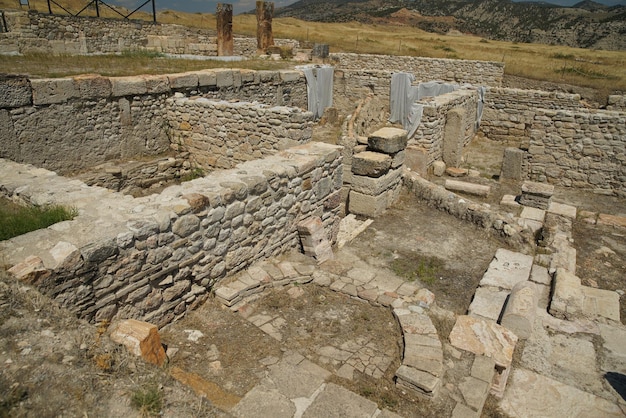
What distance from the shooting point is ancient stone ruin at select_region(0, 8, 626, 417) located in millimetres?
4059

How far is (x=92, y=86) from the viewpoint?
8.39 meters

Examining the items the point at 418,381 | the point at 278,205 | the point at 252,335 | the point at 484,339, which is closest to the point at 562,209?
the point at 484,339

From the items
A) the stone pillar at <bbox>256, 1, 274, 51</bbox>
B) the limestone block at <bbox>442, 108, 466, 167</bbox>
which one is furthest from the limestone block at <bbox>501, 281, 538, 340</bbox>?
the stone pillar at <bbox>256, 1, 274, 51</bbox>

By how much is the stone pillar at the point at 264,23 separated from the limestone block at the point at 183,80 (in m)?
11.1

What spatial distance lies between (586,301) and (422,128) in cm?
649

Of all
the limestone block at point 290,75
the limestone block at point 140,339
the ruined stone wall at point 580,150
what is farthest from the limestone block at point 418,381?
the limestone block at point 290,75

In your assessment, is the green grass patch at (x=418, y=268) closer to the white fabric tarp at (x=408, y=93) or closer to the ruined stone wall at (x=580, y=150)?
A: the ruined stone wall at (x=580, y=150)

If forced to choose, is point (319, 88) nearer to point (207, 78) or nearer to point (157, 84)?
point (207, 78)

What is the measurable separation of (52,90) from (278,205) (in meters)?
5.20

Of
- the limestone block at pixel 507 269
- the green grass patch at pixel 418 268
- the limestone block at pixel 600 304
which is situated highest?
the limestone block at pixel 507 269

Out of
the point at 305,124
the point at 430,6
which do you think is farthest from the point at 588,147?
the point at 430,6

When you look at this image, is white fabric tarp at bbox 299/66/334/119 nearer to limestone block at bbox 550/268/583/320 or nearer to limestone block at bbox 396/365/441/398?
limestone block at bbox 550/268/583/320

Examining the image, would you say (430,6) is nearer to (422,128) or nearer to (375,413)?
(422,128)

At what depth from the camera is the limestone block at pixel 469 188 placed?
10141mm
